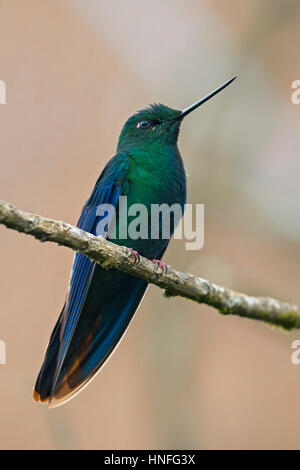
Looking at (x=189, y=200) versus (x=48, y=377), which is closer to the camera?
(x=48, y=377)

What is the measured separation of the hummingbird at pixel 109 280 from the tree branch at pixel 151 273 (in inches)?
25.6

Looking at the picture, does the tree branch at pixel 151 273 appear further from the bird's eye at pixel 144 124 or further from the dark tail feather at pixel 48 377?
the bird's eye at pixel 144 124

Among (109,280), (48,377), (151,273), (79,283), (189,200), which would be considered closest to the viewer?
(151,273)

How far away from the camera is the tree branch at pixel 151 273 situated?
275cm

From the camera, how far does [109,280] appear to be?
4426 mm

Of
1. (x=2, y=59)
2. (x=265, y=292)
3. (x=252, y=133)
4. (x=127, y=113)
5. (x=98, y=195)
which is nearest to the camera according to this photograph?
(x=265, y=292)

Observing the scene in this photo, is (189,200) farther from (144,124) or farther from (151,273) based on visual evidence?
(151,273)

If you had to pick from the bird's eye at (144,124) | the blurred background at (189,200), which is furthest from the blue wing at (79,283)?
the blurred background at (189,200)

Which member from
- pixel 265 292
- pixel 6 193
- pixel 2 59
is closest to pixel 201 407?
pixel 265 292

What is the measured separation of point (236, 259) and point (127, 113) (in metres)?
2.06

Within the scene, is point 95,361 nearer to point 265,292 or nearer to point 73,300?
point 73,300

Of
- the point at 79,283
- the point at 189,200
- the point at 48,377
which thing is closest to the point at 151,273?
the point at 79,283

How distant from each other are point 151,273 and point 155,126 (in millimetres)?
1614

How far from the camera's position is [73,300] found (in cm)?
401
